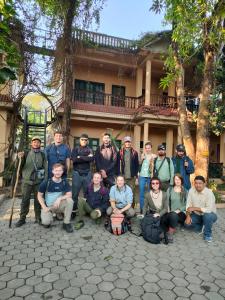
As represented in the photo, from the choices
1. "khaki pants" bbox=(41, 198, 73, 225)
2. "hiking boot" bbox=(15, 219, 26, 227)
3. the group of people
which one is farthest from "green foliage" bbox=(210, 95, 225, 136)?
"hiking boot" bbox=(15, 219, 26, 227)

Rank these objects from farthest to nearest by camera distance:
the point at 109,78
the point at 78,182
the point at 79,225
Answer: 1. the point at 109,78
2. the point at 78,182
3. the point at 79,225

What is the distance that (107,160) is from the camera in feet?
20.7

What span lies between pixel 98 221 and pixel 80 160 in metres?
1.46

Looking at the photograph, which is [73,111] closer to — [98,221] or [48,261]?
[98,221]

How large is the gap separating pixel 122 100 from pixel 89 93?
2003 mm

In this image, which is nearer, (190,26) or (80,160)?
(190,26)

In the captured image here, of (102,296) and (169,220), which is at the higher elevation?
(169,220)

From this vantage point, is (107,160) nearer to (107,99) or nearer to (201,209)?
(201,209)

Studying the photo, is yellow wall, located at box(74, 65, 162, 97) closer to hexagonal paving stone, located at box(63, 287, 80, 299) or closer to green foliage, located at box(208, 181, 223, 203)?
green foliage, located at box(208, 181, 223, 203)

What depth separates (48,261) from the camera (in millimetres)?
3912

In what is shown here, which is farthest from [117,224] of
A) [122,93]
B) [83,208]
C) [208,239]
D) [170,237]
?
[122,93]

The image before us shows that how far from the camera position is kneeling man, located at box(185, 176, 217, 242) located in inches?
202

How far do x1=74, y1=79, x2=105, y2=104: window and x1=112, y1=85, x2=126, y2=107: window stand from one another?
725 millimetres

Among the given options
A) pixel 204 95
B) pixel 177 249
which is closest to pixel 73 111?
pixel 204 95
